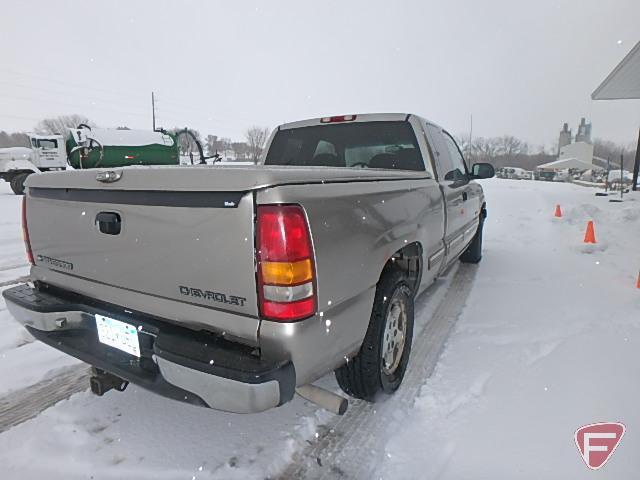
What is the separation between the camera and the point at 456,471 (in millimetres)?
1986

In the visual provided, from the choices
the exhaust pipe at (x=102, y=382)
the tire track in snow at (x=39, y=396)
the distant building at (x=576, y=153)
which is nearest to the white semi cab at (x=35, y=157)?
the tire track in snow at (x=39, y=396)

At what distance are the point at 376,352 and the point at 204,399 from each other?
41.2 inches

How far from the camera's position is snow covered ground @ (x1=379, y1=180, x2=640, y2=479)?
2059mm

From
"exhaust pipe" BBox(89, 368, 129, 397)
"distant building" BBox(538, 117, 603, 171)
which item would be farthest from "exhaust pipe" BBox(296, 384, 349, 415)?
"distant building" BBox(538, 117, 603, 171)

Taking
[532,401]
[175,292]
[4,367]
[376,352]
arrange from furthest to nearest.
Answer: [4,367] → [532,401] → [376,352] → [175,292]

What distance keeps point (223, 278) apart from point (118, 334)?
76 centimetres

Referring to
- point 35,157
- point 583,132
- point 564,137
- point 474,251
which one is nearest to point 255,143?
point 35,157

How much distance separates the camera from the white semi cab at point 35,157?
19.2 meters

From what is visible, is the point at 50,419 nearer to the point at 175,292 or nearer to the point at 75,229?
the point at 75,229

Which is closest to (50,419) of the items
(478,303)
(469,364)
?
(469,364)

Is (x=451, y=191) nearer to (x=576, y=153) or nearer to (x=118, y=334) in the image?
(x=118, y=334)

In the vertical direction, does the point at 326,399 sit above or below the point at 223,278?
below

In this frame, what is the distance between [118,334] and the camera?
2.00 m

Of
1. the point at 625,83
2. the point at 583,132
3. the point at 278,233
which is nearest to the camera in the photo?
the point at 278,233
